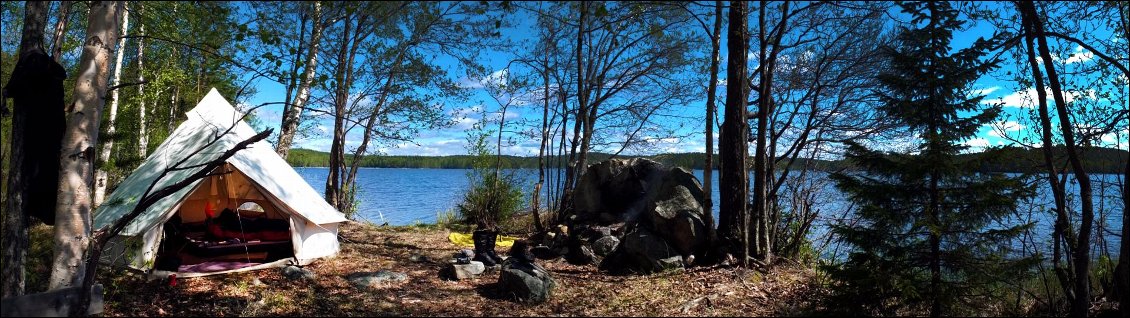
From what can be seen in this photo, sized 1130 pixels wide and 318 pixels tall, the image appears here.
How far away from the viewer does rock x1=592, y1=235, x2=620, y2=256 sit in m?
7.61

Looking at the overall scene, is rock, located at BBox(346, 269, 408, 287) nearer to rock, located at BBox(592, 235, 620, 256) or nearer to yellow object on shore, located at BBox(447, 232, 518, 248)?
rock, located at BBox(592, 235, 620, 256)

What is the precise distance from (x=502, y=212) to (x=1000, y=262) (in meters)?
8.48

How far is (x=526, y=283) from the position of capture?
5.59 m

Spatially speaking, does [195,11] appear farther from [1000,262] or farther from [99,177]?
[99,177]

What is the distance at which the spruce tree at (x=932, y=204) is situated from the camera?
14.5ft

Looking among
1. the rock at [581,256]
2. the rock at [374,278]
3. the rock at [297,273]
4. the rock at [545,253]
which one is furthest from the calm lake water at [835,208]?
the rock at [374,278]

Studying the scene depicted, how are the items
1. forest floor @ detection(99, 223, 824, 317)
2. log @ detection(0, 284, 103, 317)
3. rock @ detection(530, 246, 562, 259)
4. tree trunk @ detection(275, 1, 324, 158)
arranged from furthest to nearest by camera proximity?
tree trunk @ detection(275, 1, 324, 158)
rock @ detection(530, 246, 562, 259)
forest floor @ detection(99, 223, 824, 317)
log @ detection(0, 284, 103, 317)

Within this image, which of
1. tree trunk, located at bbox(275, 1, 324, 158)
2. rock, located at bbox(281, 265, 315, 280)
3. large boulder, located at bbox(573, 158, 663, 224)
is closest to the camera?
rock, located at bbox(281, 265, 315, 280)

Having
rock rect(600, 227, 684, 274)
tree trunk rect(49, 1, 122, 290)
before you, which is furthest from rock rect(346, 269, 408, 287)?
tree trunk rect(49, 1, 122, 290)

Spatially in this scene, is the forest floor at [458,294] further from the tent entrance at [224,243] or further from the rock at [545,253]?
the rock at [545,253]

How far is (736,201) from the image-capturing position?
22.8ft

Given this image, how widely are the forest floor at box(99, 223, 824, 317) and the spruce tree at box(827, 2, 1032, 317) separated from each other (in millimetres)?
682

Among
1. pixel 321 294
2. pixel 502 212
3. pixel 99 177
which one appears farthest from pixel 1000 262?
pixel 99 177

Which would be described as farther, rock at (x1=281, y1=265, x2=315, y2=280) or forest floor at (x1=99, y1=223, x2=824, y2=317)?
→ rock at (x1=281, y1=265, x2=315, y2=280)
